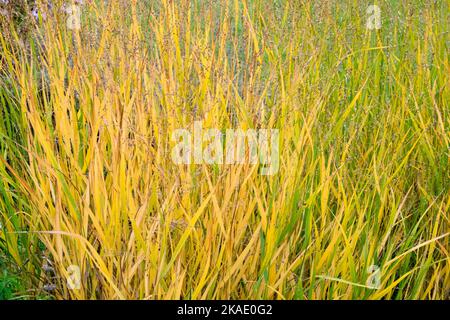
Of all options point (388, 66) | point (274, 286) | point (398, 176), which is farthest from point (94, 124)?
point (388, 66)

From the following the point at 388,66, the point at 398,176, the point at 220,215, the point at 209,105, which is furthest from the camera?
the point at 388,66

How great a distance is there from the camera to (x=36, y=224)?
7.93 feet

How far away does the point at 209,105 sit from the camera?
238cm

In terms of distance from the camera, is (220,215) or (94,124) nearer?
(220,215)

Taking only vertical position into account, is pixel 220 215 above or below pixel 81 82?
below

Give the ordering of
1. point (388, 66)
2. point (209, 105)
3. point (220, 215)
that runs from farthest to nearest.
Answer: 1. point (388, 66)
2. point (209, 105)
3. point (220, 215)

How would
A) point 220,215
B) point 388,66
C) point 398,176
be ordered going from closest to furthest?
point 220,215 → point 398,176 → point 388,66

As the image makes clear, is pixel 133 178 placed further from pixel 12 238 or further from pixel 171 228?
pixel 12 238

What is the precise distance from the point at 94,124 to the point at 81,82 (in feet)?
1.15

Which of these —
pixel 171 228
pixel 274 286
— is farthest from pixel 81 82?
pixel 274 286

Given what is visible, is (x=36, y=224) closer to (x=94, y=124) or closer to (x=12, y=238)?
(x=12, y=238)

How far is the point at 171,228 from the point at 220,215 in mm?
172
